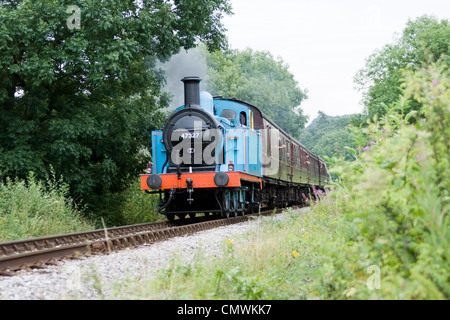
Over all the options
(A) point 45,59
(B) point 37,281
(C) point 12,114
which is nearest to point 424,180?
(B) point 37,281

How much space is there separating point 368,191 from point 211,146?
8.56m

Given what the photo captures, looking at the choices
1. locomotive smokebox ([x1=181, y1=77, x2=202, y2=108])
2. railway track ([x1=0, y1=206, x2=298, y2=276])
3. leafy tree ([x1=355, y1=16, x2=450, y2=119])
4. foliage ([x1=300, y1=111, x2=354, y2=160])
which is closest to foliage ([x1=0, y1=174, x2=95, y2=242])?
railway track ([x1=0, y1=206, x2=298, y2=276])

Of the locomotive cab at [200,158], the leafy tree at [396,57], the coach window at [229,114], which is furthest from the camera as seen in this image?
the leafy tree at [396,57]

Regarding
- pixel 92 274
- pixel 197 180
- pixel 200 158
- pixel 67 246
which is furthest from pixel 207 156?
pixel 92 274

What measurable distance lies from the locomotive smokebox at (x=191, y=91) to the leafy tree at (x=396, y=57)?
24408 millimetres

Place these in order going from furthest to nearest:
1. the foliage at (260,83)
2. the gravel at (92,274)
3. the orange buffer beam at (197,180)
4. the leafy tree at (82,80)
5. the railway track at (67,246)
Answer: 1. the foliage at (260,83)
2. the leafy tree at (82,80)
3. the orange buffer beam at (197,180)
4. the railway track at (67,246)
5. the gravel at (92,274)

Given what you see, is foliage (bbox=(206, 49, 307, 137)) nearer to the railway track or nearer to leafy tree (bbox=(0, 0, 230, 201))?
leafy tree (bbox=(0, 0, 230, 201))

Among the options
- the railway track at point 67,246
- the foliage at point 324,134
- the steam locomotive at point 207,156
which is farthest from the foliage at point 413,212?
the foliage at point 324,134

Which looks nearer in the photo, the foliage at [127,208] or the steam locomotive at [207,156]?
the steam locomotive at [207,156]

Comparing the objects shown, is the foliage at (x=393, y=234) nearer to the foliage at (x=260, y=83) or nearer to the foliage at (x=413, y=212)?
the foliage at (x=413, y=212)

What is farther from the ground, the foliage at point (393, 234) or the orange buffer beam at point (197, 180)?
the orange buffer beam at point (197, 180)

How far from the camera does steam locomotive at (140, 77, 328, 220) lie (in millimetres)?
11430

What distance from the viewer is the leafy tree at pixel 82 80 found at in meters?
11.7

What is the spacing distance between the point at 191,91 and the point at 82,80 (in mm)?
4061
